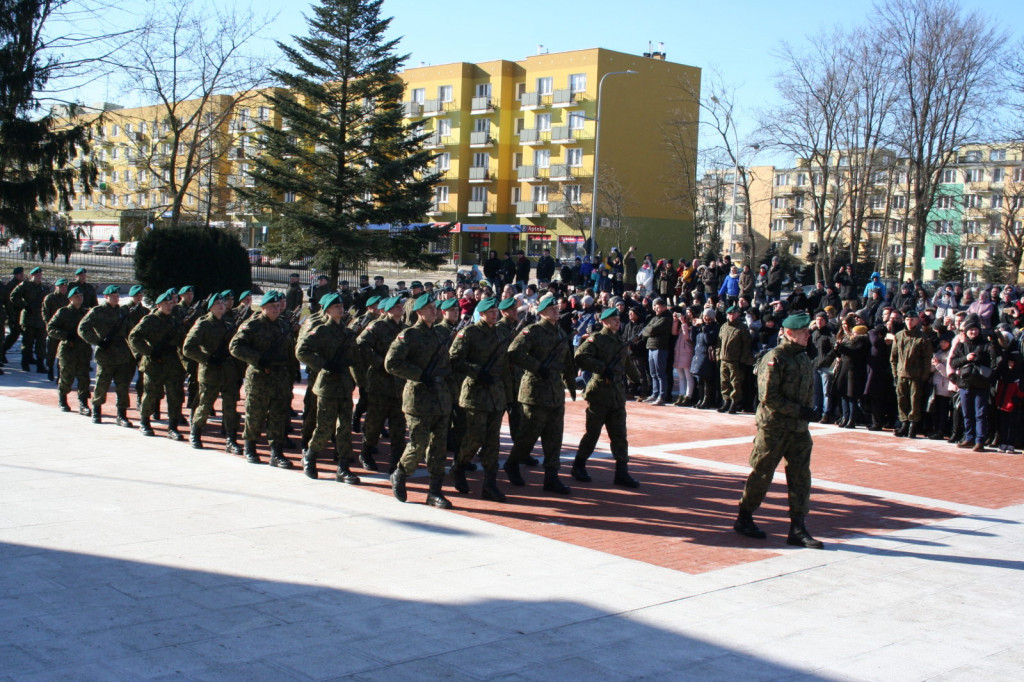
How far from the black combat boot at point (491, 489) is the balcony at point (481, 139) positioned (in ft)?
196

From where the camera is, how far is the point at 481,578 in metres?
6.90

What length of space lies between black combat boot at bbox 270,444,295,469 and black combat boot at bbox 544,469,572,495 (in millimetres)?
2940

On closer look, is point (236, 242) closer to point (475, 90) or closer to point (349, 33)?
point (349, 33)

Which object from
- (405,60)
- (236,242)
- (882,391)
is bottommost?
(882,391)

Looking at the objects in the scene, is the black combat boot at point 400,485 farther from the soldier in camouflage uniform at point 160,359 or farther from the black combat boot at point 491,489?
the soldier in camouflage uniform at point 160,359

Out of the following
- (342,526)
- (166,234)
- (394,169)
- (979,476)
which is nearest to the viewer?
(342,526)

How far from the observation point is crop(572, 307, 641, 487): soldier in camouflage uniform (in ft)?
33.8

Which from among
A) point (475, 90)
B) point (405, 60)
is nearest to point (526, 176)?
point (475, 90)

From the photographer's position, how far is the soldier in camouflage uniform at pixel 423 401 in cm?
893

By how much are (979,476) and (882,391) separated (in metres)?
3.49

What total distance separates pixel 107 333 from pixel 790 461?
30.0 ft

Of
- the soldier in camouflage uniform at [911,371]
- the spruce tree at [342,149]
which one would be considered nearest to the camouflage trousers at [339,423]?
the soldier in camouflage uniform at [911,371]

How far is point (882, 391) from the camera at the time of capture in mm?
15188

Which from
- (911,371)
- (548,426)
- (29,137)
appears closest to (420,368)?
(548,426)
